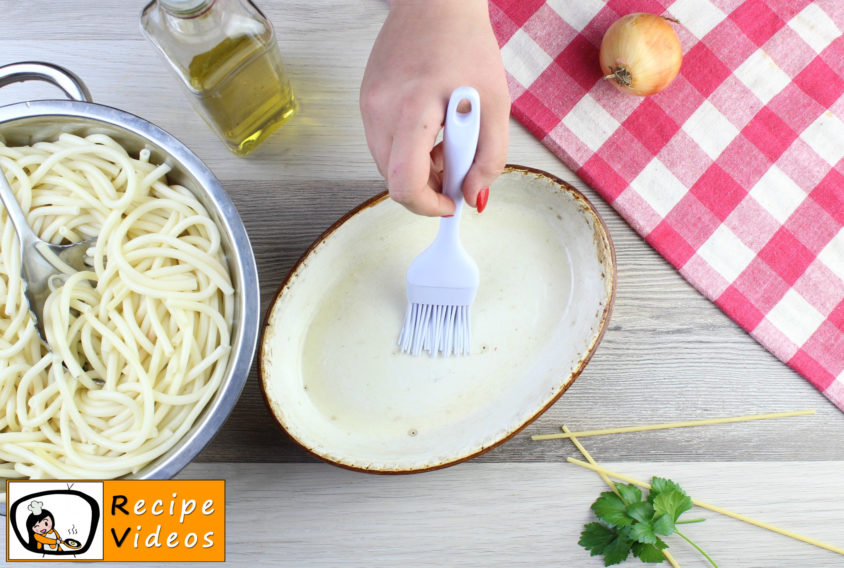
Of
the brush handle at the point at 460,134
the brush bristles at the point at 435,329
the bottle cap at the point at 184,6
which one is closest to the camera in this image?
the brush handle at the point at 460,134

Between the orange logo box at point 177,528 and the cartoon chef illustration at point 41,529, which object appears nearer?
the cartoon chef illustration at point 41,529

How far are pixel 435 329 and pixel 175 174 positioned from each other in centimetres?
45

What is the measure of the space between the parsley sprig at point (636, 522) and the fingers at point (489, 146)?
24.1 inches

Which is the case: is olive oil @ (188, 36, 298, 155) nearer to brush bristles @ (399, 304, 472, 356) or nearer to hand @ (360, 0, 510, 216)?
hand @ (360, 0, 510, 216)

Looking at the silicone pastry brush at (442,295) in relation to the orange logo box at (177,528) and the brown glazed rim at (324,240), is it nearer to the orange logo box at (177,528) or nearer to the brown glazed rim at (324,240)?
the brown glazed rim at (324,240)

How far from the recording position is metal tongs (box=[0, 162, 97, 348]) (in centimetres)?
82

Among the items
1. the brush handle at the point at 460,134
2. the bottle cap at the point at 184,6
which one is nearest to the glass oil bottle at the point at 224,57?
the bottle cap at the point at 184,6

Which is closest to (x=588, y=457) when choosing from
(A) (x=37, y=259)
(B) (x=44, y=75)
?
(A) (x=37, y=259)

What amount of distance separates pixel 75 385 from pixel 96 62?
1.94ft

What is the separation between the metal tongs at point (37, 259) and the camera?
0.82m

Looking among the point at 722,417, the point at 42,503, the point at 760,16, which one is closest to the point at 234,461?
the point at 42,503

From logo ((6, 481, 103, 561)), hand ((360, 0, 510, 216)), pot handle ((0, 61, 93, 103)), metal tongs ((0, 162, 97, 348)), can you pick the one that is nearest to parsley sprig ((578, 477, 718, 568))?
hand ((360, 0, 510, 216))

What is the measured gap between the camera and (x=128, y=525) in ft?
3.30

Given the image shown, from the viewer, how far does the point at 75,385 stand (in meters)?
0.85
